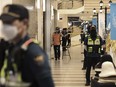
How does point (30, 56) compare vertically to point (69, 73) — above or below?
above

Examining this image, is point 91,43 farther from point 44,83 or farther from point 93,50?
point 44,83

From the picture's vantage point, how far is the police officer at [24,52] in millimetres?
2932

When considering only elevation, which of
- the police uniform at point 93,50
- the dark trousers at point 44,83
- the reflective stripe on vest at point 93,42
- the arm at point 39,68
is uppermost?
the arm at point 39,68

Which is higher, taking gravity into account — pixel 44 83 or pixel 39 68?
pixel 39 68

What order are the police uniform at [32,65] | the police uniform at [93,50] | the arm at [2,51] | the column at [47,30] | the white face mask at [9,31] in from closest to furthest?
1. the white face mask at [9,31]
2. the police uniform at [32,65]
3. the arm at [2,51]
4. the police uniform at [93,50]
5. the column at [47,30]

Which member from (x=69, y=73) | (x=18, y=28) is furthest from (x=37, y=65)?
(x=69, y=73)

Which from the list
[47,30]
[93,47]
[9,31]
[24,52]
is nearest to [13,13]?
[9,31]

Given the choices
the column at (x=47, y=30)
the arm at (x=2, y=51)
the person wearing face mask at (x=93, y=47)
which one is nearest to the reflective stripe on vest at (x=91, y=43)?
the person wearing face mask at (x=93, y=47)

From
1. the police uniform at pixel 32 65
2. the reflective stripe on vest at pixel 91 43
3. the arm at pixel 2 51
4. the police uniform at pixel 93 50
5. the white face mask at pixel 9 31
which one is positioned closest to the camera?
the white face mask at pixel 9 31

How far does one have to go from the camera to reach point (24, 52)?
2.97m

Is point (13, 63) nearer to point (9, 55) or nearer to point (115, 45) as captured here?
point (9, 55)

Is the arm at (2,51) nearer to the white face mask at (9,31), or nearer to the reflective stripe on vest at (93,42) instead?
the white face mask at (9,31)

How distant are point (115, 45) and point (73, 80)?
2.29 meters

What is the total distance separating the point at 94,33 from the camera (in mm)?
10828
